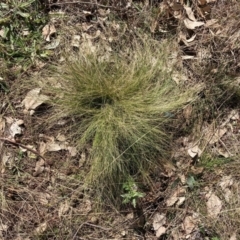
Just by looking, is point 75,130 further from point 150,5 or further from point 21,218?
point 150,5

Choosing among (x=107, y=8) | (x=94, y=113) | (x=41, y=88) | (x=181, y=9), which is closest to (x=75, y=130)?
(x=94, y=113)

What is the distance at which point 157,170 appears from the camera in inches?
109

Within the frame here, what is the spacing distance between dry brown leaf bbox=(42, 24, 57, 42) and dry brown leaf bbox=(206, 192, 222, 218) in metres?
1.57

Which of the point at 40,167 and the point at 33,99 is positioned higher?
the point at 33,99

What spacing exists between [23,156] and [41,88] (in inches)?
19.0

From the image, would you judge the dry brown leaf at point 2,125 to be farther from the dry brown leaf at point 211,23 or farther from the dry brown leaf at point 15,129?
the dry brown leaf at point 211,23

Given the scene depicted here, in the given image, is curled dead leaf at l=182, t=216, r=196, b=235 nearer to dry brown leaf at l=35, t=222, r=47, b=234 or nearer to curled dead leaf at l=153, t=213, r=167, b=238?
curled dead leaf at l=153, t=213, r=167, b=238

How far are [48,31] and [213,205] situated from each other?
167 cm

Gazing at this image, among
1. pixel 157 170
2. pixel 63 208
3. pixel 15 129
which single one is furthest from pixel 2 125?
pixel 157 170

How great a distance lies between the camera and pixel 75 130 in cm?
279

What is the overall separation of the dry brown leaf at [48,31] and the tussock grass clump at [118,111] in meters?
0.30

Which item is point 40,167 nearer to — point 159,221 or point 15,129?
point 15,129

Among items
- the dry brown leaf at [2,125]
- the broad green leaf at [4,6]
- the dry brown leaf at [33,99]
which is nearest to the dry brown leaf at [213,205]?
the dry brown leaf at [33,99]

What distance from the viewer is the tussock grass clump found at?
105 inches
